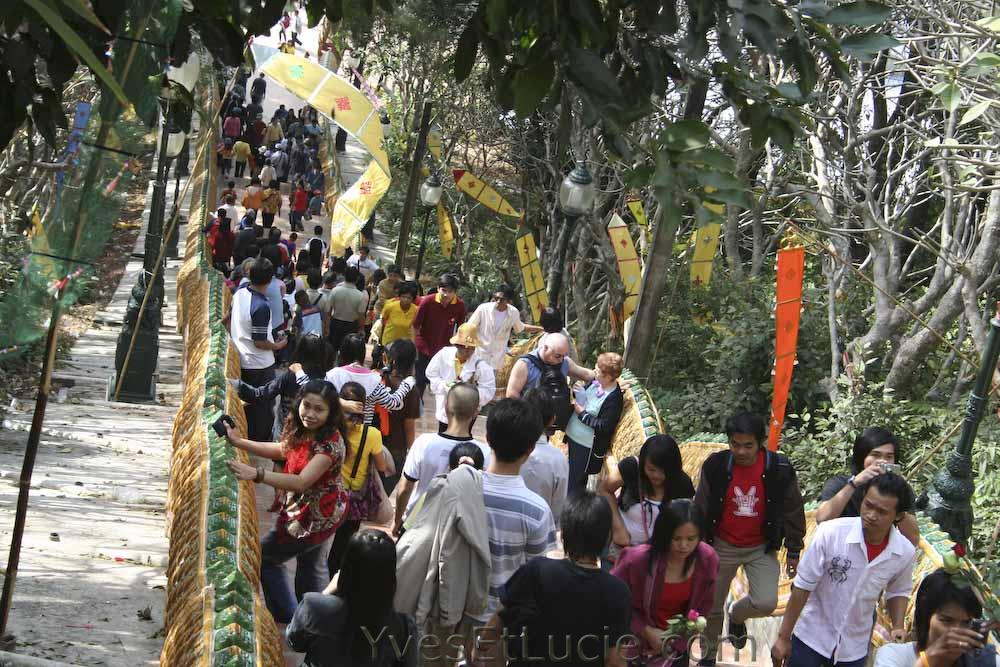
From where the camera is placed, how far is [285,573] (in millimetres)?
6629

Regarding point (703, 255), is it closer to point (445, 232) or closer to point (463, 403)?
point (445, 232)

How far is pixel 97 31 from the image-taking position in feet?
15.3

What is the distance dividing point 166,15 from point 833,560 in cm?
352

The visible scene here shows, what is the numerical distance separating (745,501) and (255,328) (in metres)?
4.82

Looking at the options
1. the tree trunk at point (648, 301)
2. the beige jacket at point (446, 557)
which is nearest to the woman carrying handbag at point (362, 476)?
the beige jacket at point (446, 557)

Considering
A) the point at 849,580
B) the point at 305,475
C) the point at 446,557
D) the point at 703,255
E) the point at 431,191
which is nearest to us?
the point at 446,557

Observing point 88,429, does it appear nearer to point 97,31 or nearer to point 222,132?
point 97,31

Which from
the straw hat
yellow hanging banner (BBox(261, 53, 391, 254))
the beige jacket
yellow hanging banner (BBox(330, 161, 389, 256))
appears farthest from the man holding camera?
yellow hanging banner (BBox(330, 161, 389, 256))

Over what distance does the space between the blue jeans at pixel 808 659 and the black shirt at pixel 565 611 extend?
5.43 feet

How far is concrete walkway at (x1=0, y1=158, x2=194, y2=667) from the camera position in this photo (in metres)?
6.86

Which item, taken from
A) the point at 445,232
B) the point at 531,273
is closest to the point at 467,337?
the point at 531,273

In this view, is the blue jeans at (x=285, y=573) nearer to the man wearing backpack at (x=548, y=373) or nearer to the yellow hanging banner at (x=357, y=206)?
the man wearing backpack at (x=548, y=373)

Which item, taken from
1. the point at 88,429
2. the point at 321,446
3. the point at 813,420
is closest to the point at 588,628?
the point at 321,446

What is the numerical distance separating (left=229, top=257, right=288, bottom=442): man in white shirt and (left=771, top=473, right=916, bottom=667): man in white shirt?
16.7 feet
